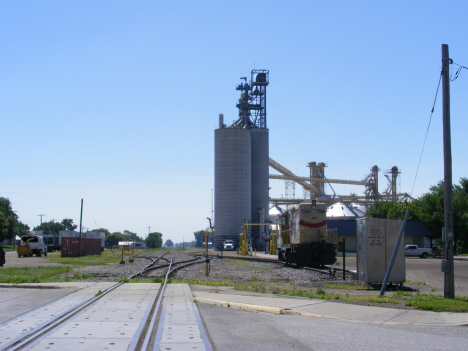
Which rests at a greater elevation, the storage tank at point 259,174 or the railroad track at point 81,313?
the storage tank at point 259,174

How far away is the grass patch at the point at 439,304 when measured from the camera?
11375 mm

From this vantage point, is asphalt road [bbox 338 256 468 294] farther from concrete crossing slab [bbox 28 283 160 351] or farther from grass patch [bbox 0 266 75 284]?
grass patch [bbox 0 266 75 284]

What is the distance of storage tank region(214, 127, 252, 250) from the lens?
76062 millimetres

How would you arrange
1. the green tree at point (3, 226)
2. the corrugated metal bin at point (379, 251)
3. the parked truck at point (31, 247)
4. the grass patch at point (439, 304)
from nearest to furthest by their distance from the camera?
the grass patch at point (439, 304) → the corrugated metal bin at point (379, 251) → the parked truck at point (31, 247) → the green tree at point (3, 226)

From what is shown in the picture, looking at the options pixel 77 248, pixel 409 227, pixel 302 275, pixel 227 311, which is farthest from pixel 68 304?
pixel 409 227

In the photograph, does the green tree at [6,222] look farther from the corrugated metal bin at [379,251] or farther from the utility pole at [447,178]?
the utility pole at [447,178]

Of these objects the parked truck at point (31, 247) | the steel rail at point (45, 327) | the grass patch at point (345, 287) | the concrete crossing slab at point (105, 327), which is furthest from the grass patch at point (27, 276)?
the parked truck at point (31, 247)

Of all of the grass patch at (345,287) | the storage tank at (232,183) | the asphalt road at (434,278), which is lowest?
the asphalt road at (434,278)

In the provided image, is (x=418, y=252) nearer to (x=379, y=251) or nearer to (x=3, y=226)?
(x=379, y=251)

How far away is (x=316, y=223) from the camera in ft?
99.5

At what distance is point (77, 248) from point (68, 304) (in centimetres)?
4578

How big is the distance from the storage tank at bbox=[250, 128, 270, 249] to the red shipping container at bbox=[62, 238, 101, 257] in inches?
1108

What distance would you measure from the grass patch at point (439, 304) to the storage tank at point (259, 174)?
222ft

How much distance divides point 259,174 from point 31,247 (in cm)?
4012
